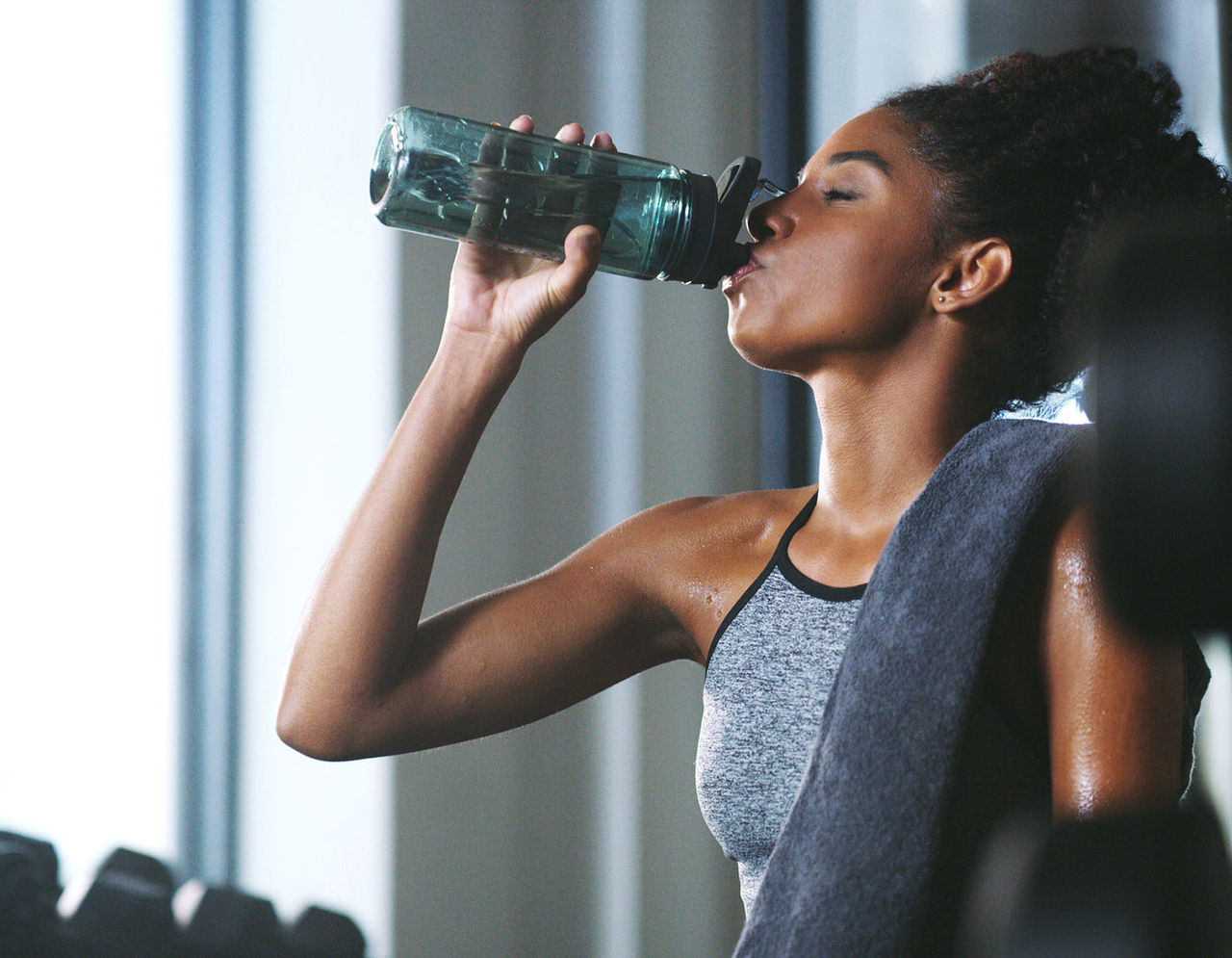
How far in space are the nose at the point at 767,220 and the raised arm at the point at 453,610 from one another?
4.8 inches

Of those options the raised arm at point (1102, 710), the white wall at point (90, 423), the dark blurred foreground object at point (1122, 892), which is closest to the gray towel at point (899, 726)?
the raised arm at point (1102, 710)

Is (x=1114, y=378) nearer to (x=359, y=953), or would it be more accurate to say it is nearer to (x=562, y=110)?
(x=359, y=953)

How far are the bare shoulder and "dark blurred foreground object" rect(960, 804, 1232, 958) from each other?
612mm

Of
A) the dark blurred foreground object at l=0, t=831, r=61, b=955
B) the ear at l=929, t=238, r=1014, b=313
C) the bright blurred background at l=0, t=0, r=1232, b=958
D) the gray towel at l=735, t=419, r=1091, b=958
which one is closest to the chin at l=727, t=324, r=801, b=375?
the ear at l=929, t=238, r=1014, b=313

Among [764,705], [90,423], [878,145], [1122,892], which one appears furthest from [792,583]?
[90,423]

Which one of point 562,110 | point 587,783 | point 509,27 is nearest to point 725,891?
point 587,783

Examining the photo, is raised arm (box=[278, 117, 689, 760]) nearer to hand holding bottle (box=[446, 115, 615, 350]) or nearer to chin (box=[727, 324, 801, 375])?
hand holding bottle (box=[446, 115, 615, 350])

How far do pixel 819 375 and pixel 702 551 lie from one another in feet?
0.62

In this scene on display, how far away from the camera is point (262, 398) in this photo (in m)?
1.54

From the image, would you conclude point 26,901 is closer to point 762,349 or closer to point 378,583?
point 378,583

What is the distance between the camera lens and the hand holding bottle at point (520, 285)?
2.76ft

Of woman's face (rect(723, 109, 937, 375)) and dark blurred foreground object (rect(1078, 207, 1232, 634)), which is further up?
woman's face (rect(723, 109, 937, 375))

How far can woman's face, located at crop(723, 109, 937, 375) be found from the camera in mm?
804

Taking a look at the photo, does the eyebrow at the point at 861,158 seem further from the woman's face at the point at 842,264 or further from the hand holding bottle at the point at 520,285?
the hand holding bottle at the point at 520,285
